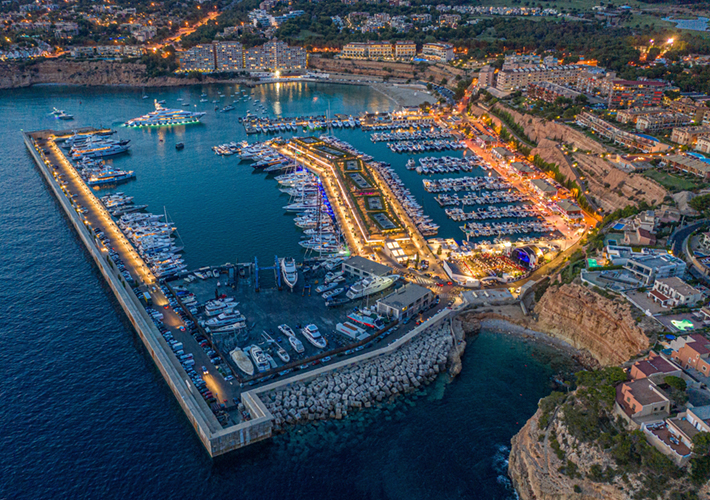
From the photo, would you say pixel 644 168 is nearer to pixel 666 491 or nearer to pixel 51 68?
pixel 666 491


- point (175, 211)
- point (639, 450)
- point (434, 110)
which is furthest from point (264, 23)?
point (639, 450)

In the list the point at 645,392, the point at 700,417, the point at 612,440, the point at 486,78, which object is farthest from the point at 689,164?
the point at 486,78

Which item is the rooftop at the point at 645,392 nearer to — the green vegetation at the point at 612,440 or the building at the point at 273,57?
the green vegetation at the point at 612,440

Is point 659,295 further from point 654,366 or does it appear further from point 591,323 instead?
point 654,366

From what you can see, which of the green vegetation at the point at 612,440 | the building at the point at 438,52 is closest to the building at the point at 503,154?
the green vegetation at the point at 612,440

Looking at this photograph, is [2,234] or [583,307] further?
[2,234]

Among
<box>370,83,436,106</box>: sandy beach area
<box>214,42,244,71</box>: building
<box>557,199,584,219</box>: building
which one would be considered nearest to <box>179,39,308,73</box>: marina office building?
<box>214,42,244,71</box>: building
